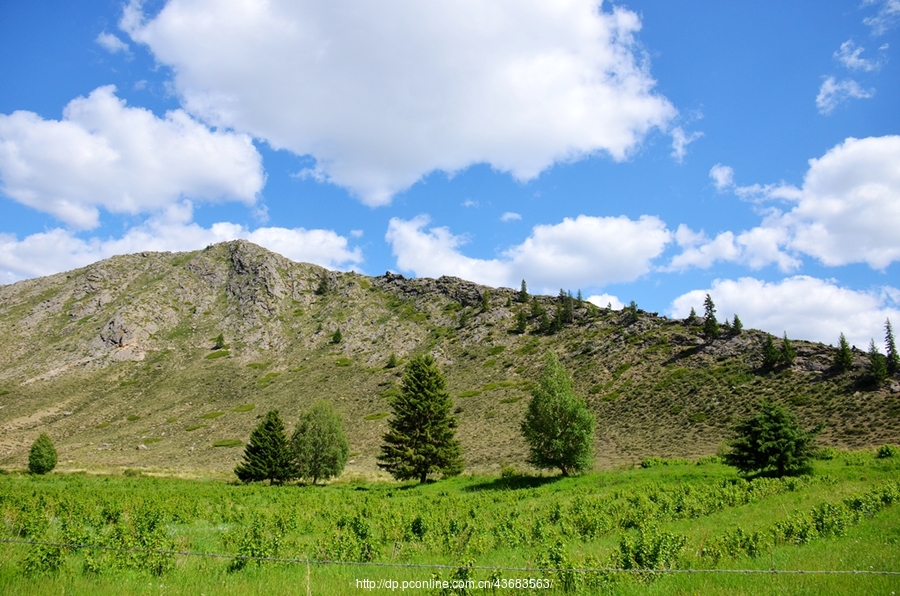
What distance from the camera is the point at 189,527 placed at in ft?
57.5

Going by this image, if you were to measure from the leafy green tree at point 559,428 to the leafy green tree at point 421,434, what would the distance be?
8.19 meters

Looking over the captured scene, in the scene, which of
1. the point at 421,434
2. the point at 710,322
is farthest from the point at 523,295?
the point at 421,434

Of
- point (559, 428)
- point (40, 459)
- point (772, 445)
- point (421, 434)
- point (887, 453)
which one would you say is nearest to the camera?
point (772, 445)

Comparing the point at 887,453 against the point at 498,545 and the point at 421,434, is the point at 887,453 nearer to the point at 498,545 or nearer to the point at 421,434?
the point at 498,545

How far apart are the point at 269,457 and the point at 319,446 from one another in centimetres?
530

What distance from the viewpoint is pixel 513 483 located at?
36875mm

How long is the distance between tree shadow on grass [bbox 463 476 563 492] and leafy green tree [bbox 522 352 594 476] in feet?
4.99

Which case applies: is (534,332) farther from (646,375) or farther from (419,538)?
(419,538)

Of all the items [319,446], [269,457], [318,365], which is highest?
[318,365]

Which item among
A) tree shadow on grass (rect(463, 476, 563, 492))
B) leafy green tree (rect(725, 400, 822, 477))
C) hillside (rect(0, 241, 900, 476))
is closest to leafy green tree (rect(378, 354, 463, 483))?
tree shadow on grass (rect(463, 476, 563, 492))

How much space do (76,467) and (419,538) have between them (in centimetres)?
6820

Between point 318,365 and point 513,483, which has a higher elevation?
point 318,365

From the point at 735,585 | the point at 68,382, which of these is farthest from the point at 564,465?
the point at 68,382

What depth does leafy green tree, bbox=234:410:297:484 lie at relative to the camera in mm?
47406
